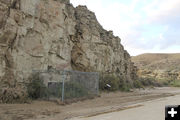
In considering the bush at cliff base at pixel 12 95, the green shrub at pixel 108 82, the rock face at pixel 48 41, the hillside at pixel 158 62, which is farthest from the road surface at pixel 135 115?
the hillside at pixel 158 62

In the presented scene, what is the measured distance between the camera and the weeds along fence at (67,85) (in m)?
13.7

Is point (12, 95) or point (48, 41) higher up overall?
point (48, 41)

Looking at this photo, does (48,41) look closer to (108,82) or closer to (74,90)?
(74,90)

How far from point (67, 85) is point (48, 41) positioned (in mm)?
5126

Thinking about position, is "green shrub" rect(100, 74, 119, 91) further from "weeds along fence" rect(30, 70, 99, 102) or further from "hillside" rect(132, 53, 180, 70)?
"hillside" rect(132, 53, 180, 70)

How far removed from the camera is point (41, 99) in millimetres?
13602

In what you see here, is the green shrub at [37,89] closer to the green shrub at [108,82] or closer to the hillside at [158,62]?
the green shrub at [108,82]

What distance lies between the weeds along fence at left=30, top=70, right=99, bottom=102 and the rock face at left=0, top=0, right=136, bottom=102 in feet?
4.26

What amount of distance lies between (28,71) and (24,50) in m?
1.63

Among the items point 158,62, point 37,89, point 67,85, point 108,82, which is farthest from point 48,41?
point 158,62

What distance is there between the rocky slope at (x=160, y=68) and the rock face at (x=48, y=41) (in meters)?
30.7

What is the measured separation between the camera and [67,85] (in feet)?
46.2

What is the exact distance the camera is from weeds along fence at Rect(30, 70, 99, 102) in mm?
13695

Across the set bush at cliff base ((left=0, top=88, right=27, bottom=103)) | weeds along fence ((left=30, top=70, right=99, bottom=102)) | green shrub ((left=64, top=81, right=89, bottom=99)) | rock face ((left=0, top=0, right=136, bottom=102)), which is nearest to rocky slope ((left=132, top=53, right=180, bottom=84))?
rock face ((left=0, top=0, right=136, bottom=102))
